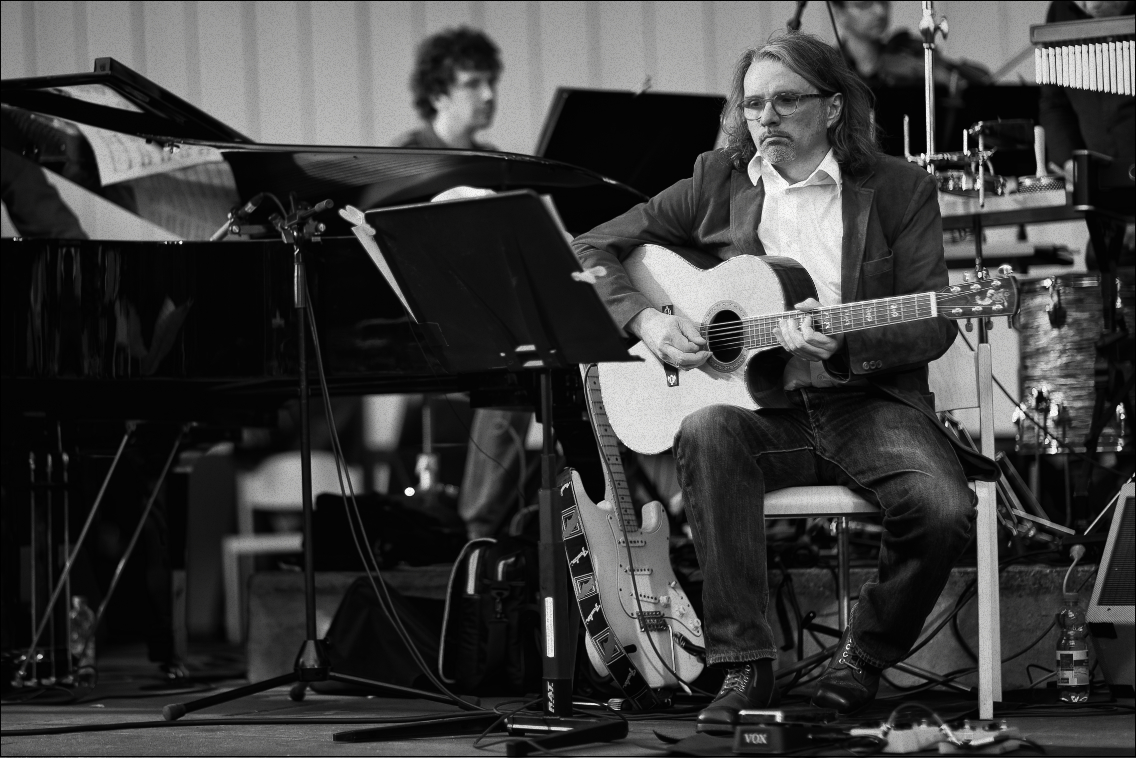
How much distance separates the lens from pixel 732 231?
9.48 feet

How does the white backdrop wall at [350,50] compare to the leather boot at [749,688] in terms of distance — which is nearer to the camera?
the leather boot at [749,688]

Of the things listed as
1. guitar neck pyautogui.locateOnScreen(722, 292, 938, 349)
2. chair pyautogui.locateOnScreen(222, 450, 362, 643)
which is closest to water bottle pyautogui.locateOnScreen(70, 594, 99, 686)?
chair pyautogui.locateOnScreen(222, 450, 362, 643)

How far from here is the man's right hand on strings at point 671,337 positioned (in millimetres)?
2738

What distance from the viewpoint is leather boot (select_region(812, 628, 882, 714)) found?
2.57m

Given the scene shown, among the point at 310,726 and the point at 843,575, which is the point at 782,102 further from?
the point at 310,726

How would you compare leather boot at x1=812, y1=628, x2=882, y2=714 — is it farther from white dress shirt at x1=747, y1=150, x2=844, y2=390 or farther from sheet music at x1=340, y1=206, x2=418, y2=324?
sheet music at x1=340, y1=206, x2=418, y2=324

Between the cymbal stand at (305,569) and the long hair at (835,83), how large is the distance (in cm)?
101

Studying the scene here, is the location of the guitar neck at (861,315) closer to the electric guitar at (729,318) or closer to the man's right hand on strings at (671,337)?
the electric guitar at (729,318)

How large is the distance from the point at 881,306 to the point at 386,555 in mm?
2006

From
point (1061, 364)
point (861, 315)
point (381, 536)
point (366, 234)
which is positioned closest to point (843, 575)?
point (861, 315)

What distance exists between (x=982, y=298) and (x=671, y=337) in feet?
2.00

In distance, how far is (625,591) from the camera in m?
2.97

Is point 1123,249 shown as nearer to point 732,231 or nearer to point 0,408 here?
point 732,231

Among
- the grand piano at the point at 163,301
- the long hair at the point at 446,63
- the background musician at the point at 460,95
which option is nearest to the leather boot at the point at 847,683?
the grand piano at the point at 163,301
